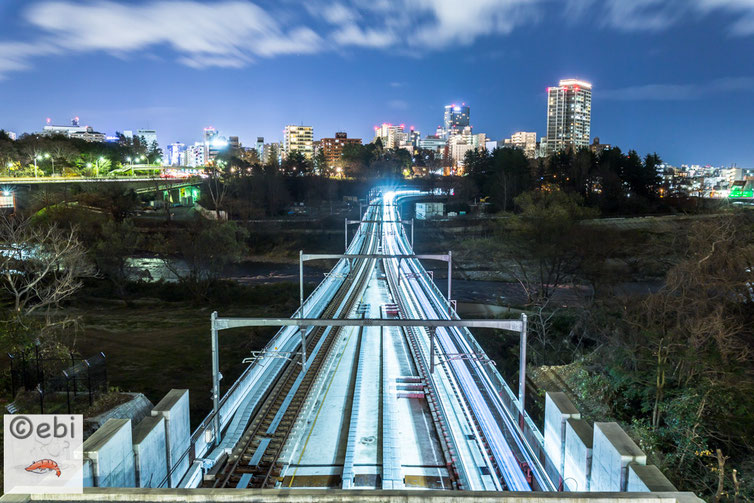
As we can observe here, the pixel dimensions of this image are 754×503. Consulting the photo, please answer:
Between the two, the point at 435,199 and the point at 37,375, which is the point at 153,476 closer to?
the point at 37,375

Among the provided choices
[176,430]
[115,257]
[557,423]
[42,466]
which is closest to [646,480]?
[557,423]

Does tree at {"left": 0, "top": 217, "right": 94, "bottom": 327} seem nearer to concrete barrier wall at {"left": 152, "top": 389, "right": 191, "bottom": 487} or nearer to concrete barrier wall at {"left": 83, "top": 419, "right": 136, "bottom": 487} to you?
concrete barrier wall at {"left": 152, "top": 389, "right": 191, "bottom": 487}

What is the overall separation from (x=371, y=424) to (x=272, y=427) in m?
2.37

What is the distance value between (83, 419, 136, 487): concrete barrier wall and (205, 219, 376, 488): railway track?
2473mm

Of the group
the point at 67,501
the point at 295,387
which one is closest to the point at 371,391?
the point at 295,387

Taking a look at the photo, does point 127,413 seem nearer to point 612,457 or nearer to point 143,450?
point 143,450

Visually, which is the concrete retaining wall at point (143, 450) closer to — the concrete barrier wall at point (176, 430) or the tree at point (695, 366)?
the concrete barrier wall at point (176, 430)

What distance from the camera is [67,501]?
5.61 metres

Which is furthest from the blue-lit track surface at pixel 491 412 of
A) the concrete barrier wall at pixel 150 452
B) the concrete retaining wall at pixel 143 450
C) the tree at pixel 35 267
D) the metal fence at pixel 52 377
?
the tree at pixel 35 267

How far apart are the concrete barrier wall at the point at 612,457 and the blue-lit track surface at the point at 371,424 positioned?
45.5 inches

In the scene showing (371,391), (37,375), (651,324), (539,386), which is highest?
(651,324)

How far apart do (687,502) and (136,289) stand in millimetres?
33310

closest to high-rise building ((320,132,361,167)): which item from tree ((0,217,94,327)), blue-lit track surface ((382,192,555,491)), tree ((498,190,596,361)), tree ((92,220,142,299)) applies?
tree ((498,190,596,361))

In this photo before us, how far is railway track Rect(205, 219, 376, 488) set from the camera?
977 cm
